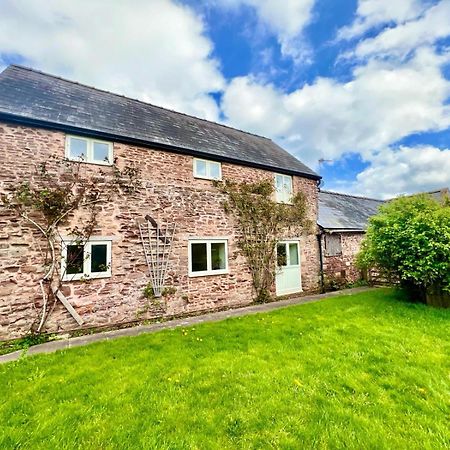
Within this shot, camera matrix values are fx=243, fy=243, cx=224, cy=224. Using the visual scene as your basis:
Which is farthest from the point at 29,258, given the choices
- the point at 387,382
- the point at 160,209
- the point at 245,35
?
the point at 245,35

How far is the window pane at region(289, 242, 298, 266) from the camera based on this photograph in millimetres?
12379

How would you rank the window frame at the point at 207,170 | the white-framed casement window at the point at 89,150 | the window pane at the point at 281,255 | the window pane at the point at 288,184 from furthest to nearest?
the window pane at the point at 288,184 < the window pane at the point at 281,255 < the window frame at the point at 207,170 < the white-framed casement window at the point at 89,150

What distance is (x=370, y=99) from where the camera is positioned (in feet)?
45.0

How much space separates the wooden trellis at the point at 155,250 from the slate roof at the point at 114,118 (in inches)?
120

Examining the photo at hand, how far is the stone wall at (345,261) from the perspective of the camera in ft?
44.5

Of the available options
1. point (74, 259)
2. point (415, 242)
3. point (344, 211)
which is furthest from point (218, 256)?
point (344, 211)

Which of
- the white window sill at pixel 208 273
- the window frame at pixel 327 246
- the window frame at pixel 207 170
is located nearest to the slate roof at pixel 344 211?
the window frame at pixel 327 246

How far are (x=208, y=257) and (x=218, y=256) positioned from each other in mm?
539

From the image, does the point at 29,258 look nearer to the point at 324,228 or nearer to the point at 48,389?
the point at 48,389

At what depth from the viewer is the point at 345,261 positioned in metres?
14.4

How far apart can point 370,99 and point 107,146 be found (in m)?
14.1

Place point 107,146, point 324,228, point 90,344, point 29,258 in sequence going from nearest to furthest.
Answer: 1. point 90,344
2. point 29,258
3. point 107,146
4. point 324,228

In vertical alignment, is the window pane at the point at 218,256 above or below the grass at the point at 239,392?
above

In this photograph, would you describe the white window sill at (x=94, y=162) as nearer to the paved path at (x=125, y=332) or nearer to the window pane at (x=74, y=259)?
the window pane at (x=74, y=259)
